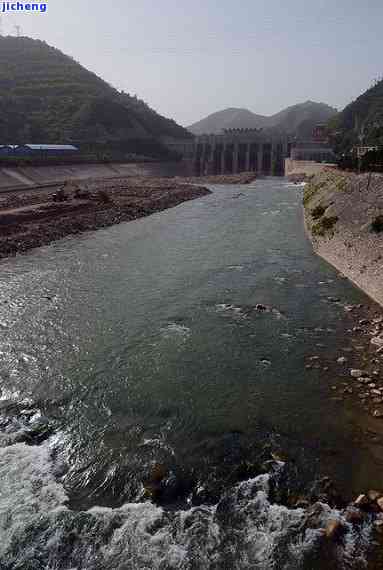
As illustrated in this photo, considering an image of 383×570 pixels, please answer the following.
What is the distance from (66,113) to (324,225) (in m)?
118

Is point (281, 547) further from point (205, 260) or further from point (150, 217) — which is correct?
point (150, 217)

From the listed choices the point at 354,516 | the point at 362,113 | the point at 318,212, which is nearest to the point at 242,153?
the point at 362,113

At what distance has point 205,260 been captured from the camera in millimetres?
35469

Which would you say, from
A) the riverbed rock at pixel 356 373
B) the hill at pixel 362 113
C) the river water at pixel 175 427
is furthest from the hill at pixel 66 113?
the riverbed rock at pixel 356 373

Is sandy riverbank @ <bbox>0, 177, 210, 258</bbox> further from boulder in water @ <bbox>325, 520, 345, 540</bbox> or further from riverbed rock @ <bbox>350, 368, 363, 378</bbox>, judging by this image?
boulder in water @ <bbox>325, 520, 345, 540</bbox>

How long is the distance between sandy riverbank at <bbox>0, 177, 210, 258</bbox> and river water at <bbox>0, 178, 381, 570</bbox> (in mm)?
12744

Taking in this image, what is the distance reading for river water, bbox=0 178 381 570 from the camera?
33.6ft

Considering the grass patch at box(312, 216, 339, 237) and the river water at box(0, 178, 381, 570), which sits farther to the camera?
the grass patch at box(312, 216, 339, 237)

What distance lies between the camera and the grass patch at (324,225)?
38594mm

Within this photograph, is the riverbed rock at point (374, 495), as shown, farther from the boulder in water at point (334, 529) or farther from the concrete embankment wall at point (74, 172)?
the concrete embankment wall at point (74, 172)

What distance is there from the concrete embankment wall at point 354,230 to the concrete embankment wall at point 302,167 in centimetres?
4238

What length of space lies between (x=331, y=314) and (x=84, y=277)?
16.7 meters

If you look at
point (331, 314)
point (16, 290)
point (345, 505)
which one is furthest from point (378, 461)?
point (16, 290)

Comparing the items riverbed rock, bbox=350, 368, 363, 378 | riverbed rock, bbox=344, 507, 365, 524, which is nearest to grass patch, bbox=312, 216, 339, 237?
riverbed rock, bbox=350, 368, 363, 378
